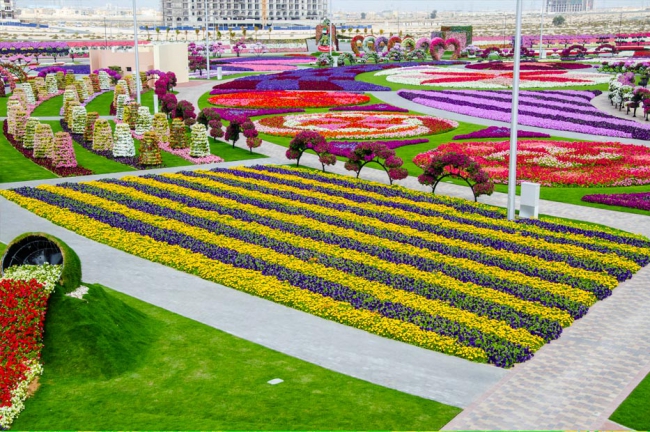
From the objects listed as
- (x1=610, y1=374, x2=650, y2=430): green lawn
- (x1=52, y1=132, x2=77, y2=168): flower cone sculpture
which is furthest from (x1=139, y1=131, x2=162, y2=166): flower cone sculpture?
(x1=610, y1=374, x2=650, y2=430): green lawn

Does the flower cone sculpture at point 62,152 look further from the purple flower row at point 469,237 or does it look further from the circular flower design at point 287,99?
the circular flower design at point 287,99

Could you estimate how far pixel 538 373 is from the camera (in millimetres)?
10828

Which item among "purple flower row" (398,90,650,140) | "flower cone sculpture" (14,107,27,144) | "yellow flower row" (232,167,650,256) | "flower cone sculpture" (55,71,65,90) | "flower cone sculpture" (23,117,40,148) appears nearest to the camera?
"yellow flower row" (232,167,650,256)

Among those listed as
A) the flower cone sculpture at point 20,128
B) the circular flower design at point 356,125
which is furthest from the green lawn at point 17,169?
the circular flower design at point 356,125

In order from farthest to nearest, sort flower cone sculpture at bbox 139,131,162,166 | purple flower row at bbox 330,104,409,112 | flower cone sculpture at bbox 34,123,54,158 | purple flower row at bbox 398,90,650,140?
purple flower row at bbox 330,104,409,112 → purple flower row at bbox 398,90,650,140 → flower cone sculpture at bbox 34,123,54,158 → flower cone sculpture at bbox 139,131,162,166

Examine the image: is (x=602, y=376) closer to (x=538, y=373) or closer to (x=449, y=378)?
(x=538, y=373)

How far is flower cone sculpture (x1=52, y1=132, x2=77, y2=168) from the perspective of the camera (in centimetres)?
2608

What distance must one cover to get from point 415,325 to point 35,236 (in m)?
6.22

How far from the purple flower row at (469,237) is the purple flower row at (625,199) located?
207 inches

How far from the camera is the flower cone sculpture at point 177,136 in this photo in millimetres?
29672

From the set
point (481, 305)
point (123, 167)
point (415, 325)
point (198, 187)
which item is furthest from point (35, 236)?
point (123, 167)

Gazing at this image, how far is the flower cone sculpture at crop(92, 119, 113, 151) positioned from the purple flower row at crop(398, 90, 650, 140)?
60.6ft

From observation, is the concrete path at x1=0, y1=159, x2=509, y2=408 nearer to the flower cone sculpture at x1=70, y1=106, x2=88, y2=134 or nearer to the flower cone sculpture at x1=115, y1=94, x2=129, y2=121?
the flower cone sculpture at x1=70, y1=106, x2=88, y2=134

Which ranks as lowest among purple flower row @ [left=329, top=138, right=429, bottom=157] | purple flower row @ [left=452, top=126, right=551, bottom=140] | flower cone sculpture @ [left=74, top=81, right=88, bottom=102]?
purple flower row @ [left=329, top=138, right=429, bottom=157]
